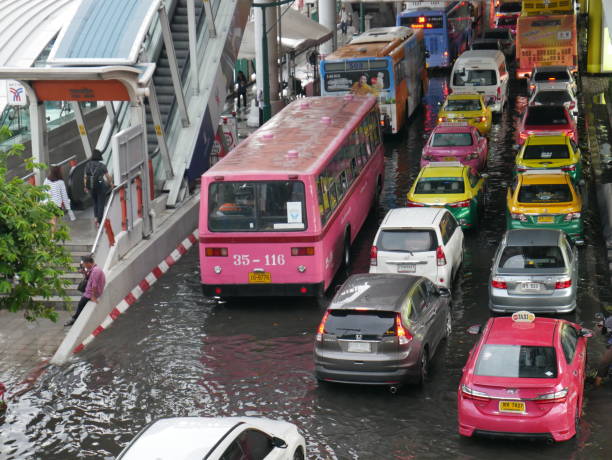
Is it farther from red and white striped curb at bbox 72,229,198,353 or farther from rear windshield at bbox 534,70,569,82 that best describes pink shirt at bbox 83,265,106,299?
rear windshield at bbox 534,70,569,82

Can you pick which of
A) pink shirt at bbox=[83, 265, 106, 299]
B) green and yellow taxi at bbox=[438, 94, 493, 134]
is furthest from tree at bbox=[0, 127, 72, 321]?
green and yellow taxi at bbox=[438, 94, 493, 134]

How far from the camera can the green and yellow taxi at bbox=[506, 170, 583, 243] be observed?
21484mm

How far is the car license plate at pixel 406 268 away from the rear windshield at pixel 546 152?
8.28 m

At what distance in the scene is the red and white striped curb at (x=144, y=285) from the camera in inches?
739

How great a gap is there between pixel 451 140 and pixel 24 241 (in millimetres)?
18303

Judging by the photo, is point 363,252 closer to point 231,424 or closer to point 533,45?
point 231,424

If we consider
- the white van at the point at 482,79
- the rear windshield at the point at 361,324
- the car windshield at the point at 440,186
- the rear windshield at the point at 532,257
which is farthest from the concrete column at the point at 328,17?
the rear windshield at the point at 361,324

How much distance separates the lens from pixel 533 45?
44188 millimetres

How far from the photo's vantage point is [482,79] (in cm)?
3894

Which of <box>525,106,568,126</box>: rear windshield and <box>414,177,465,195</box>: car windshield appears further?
<box>525,106,568,126</box>: rear windshield

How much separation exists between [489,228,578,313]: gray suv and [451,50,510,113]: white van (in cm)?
2062

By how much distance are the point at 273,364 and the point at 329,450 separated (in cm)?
337

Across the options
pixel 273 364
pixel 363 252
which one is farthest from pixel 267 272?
pixel 363 252

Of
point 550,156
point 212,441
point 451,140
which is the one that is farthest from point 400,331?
point 451,140
